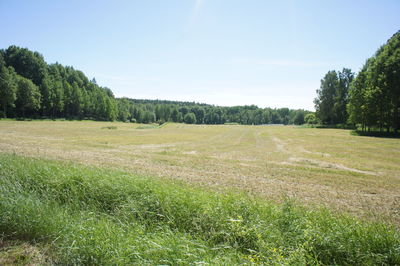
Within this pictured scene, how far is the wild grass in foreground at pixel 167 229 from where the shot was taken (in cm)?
342

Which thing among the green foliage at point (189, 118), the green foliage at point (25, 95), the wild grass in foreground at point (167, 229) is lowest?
the wild grass in foreground at point (167, 229)

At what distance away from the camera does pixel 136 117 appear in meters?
144

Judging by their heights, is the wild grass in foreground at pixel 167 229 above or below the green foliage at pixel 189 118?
below

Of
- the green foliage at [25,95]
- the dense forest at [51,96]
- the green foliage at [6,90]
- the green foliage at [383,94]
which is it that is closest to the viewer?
the green foliage at [383,94]

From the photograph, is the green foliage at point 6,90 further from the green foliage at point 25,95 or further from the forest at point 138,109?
the green foliage at point 25,95

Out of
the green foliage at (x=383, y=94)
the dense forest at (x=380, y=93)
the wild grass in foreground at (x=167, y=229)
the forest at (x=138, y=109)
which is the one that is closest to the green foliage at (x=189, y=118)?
the forest at (x=138, y=109)

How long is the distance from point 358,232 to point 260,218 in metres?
1.94

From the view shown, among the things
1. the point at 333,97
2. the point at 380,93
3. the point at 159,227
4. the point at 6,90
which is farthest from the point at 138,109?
the point at 159,227

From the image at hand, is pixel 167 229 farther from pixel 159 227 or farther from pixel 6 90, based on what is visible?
pixel 6 90

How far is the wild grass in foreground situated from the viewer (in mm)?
3420

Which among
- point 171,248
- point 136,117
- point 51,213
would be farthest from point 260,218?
point 136,117

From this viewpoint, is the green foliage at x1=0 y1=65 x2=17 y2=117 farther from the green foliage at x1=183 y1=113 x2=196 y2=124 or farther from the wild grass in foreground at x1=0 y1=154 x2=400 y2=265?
the green foliage at x1=183 y1=113 x2=196 y2=124

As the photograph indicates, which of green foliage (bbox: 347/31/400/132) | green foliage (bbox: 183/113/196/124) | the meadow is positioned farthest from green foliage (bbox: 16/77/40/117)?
green foliage (bbox: 347/31/400/132)

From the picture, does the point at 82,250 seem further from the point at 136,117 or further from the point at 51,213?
the point at 136,117
